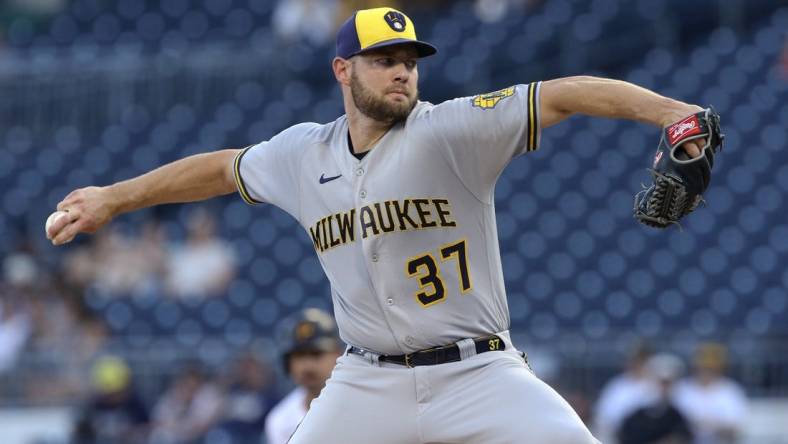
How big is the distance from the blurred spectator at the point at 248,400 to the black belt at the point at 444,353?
553 centimetres

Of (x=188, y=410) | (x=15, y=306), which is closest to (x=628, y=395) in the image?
(x=188, y=410)

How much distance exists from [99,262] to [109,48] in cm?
416

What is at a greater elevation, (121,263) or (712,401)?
(121,263)

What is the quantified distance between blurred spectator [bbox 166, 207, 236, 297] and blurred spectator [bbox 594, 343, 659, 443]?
4.11m

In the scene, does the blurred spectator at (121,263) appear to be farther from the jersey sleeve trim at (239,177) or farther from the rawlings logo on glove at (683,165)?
the rawlings logo on glove at (683,165)

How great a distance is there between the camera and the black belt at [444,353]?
4.88 metres

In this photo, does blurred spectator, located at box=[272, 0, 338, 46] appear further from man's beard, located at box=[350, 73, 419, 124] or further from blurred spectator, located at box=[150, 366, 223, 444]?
man's beard, located at box=[350, 73, 419, 124]

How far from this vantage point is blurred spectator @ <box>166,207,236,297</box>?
1332 centimetres

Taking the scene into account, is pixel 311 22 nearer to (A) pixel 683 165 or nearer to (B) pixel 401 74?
(B) pixel 401 74

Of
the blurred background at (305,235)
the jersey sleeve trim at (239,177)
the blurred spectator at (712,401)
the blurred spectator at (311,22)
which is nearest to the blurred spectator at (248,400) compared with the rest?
the blurred background at (305,235)

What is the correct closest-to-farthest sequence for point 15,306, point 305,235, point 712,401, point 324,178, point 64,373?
1. point 324,178
2. point 712,401
3. point 64,373
4. point 15,306
5. point 305,235

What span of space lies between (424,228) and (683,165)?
3.22 ft

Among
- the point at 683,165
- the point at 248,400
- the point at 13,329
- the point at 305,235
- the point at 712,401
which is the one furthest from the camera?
the point at 305,235

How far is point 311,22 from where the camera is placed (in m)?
15.4
